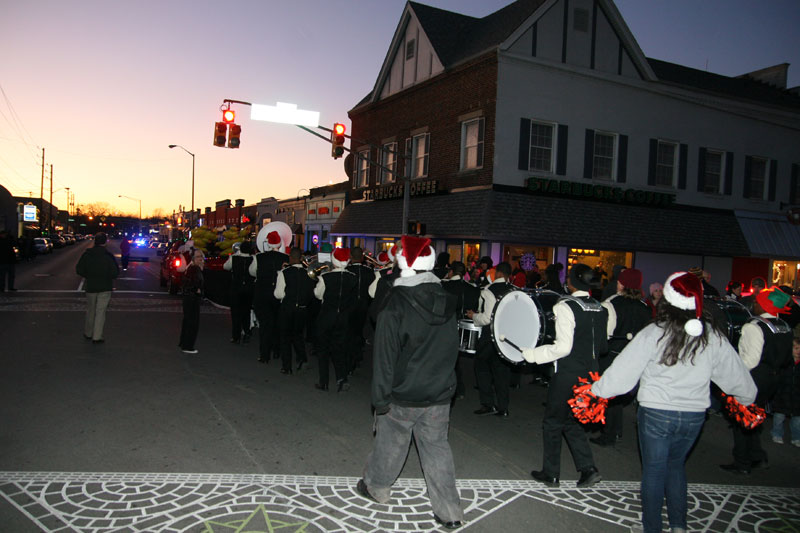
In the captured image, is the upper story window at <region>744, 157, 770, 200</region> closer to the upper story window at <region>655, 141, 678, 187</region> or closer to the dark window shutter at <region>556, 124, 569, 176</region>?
the upper story window at <region>655, 141, 678, 187</region>

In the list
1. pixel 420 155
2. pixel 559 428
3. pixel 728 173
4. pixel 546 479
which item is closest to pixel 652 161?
pixel 728 173

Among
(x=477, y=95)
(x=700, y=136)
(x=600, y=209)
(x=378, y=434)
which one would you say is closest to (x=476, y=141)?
(x=477, y=95)

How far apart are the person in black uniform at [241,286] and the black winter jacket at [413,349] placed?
272 inches

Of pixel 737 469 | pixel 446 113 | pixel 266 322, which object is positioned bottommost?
pixel 737 469

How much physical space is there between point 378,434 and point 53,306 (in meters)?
13.8

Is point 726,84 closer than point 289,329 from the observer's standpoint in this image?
No

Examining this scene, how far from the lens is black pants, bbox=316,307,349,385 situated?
7.89 metres

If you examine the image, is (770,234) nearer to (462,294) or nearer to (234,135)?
(462,294)

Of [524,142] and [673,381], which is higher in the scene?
[524,142]

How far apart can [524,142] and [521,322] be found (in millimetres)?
13786

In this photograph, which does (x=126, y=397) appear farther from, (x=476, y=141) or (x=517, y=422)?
(x=476, y=141)

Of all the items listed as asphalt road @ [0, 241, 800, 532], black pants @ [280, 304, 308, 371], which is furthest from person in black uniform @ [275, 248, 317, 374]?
asphalt road @ [0, 241, 800, 532]

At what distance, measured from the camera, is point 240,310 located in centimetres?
1080

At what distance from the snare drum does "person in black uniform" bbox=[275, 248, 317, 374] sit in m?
2.80
